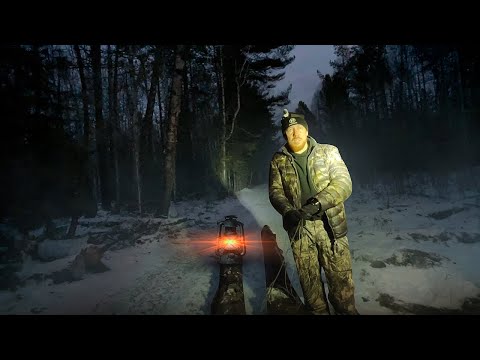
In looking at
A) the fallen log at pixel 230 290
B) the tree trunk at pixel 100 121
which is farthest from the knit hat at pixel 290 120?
the tree trunk at pixel 100 121

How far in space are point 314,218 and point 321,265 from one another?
650 mm

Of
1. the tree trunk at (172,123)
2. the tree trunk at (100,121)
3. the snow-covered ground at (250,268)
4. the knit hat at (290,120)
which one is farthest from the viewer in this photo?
the tree trunk at (100,121)

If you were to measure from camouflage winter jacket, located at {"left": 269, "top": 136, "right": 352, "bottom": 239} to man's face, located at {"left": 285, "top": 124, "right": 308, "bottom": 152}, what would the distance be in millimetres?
133

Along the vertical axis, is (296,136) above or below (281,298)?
above

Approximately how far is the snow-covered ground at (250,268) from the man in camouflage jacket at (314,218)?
1056mm

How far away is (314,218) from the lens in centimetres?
313

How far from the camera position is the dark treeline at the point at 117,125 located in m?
5.85

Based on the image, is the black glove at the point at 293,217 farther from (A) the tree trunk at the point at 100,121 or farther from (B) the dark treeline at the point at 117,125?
(A) the tree trunk at the point at 100,121

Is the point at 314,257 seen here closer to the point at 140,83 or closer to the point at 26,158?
the point at 26,158

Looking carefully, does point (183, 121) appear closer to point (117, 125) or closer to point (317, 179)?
point (117, 125)

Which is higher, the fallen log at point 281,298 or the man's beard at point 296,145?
the man's beard at point 296,145

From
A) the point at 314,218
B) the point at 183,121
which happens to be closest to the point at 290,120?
the point at 314,218
